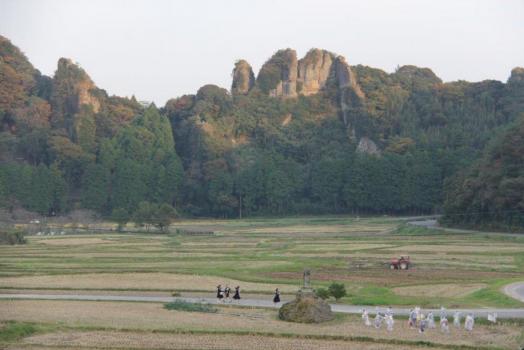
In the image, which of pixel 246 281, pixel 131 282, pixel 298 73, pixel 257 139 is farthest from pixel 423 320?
pixel 298 73

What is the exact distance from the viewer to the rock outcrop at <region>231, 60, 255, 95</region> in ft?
410

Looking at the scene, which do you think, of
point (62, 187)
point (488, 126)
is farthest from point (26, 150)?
point (488, 126)

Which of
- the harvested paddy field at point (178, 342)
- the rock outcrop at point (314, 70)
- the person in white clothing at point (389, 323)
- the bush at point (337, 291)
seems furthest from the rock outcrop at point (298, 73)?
the harvested paddy field at point (178, 342)

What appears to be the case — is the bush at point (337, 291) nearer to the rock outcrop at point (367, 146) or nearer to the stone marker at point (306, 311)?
the stone marker at point (306, 311)

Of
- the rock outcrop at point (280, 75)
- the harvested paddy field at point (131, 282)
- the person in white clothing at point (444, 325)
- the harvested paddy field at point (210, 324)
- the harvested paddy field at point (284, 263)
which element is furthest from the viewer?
the rock outcrop at point (280, 75)

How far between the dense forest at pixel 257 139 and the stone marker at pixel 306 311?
2159 inches

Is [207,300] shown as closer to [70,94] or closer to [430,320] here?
[430,320]

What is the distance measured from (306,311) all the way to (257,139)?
88.2 m

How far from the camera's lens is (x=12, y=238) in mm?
60281

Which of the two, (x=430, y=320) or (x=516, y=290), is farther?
(x=516, y=290)

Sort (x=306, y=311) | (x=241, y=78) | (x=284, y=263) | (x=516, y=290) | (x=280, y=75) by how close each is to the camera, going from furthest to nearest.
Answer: (x=241, y=78) < (x=280, y=75) < (x=284, y=263) < (x=516, y=290) < (x=306, y=311)

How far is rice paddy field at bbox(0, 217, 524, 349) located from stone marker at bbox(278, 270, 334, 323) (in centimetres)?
43

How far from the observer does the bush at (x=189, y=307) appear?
1120 inches

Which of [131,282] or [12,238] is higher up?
[12,238]
